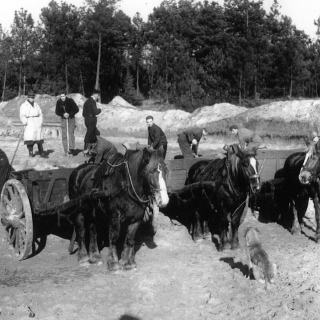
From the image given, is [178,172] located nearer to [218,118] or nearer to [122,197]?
[122,197]

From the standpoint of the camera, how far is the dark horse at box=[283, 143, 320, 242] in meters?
10.6

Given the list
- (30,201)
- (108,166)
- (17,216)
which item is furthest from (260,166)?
(17,216)

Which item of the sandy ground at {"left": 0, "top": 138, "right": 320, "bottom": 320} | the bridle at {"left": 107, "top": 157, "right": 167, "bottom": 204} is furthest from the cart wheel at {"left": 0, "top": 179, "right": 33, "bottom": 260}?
the bridle at {"left": 107, "top": 157, "right": 167, "bottom": 204}

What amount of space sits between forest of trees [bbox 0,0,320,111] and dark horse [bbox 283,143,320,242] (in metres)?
33.1

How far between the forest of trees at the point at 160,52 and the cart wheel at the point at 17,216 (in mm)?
35421

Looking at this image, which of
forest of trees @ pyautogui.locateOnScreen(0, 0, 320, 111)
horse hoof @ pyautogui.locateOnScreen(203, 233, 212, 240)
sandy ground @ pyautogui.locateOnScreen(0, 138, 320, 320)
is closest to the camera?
sandy ground @ pyautogui.locateOnScreen(0, 138, 320, 320)

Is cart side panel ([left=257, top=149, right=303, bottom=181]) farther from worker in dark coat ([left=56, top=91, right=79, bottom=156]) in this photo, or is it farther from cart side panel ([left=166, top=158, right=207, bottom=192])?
worker in dark coat ([left=56, top=91, right=79, bottom=156])

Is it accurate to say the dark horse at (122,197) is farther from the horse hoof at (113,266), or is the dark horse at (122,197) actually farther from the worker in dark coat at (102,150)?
the worker in dark coat at (102,150)

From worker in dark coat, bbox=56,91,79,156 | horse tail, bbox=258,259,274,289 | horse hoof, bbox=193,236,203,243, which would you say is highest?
worker in dark coat, bbox=56,91,79,156

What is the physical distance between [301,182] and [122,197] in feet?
12.9

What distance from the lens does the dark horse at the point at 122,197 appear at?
8273 mm

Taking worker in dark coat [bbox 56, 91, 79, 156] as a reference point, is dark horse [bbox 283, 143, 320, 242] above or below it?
below

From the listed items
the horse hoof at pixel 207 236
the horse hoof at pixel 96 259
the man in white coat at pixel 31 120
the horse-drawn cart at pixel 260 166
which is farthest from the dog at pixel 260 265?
the man in white coat at pixel 31 120

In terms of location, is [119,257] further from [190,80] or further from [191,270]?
[190,80]
